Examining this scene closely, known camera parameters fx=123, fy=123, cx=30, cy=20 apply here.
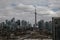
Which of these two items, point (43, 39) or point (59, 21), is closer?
point (59, 21)

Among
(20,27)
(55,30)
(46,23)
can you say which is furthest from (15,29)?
(55,30)

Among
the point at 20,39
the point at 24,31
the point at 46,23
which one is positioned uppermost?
the point at 46,23

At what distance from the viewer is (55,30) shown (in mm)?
1248

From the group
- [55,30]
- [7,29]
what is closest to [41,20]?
[7,29]

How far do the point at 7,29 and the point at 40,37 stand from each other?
0.96 m

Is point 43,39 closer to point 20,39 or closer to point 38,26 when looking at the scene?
point 38,26

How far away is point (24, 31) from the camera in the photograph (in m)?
3.46

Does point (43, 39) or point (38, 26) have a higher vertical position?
point (38, 26)

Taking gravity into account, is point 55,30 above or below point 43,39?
above

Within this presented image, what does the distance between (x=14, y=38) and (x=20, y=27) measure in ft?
1.17

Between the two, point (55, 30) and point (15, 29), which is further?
point (15, 29)

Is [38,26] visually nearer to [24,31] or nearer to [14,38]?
[24,31]

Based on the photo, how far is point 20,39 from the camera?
3467 mm

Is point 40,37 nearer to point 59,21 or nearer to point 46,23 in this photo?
point 46,23
